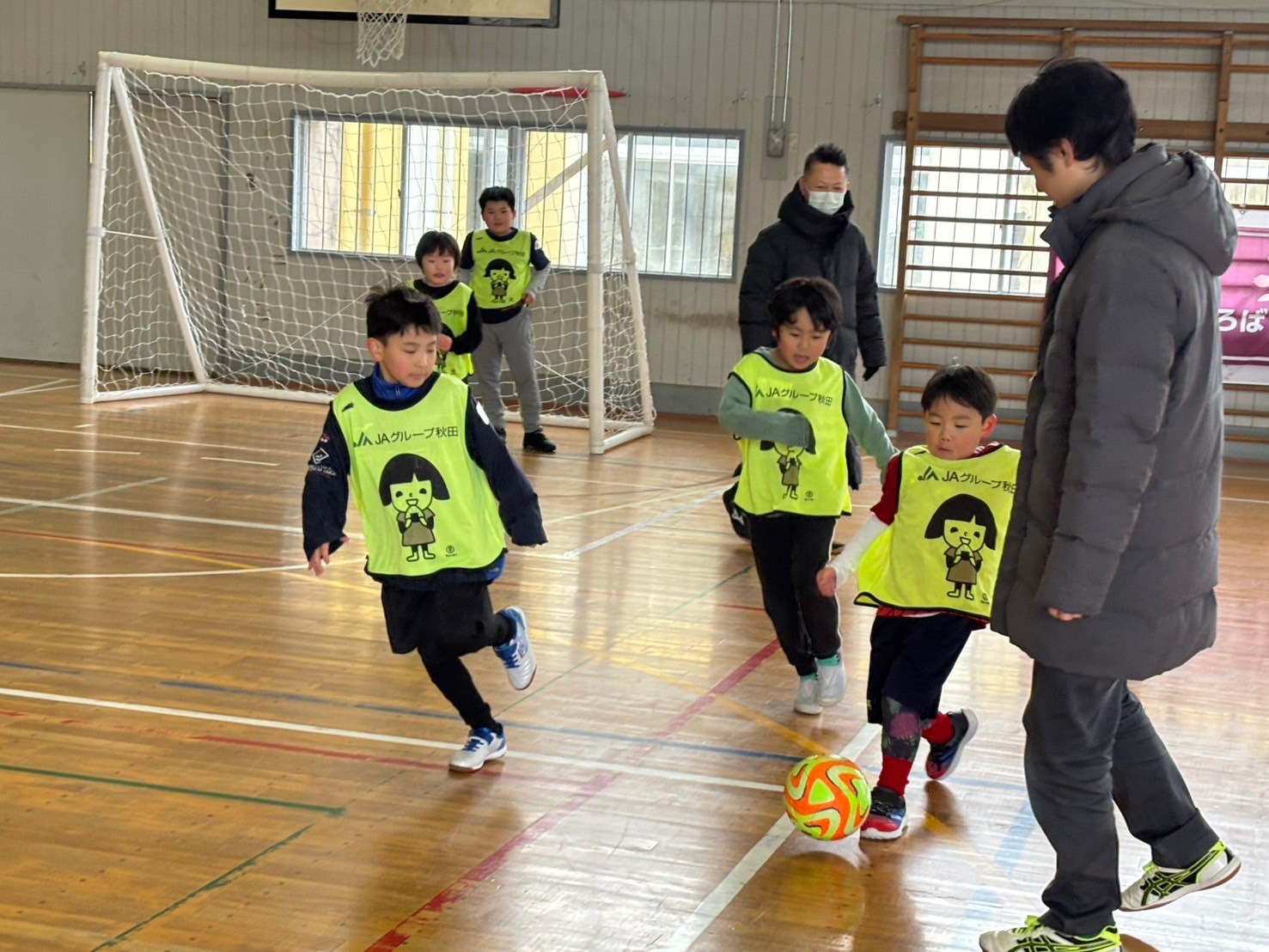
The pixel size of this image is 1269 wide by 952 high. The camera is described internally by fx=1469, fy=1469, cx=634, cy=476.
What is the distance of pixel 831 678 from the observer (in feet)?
14.2

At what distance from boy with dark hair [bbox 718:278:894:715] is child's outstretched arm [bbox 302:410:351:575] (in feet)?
3.76

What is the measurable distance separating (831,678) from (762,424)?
0.78 metres

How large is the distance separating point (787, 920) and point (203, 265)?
11.4 m

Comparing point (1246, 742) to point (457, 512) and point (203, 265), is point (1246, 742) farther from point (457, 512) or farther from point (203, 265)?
point (203, 265)

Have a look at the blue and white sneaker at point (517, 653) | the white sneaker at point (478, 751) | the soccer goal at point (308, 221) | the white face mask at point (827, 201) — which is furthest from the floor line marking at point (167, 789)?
the soccer goal at point (308, 221)

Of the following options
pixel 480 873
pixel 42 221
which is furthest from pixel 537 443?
pixel 480 873

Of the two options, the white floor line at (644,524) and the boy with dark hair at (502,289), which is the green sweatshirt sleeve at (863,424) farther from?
the boy with dark hair at (502,289)

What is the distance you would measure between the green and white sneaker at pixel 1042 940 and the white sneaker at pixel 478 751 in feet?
4.69

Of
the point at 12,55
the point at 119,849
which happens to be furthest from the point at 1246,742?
the point at 12,55

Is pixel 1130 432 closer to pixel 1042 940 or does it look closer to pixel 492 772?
pixel 1042 940

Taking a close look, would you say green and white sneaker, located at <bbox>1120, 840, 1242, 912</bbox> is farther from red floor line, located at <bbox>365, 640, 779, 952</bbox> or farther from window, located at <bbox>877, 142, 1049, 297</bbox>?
window, located at <bbox>877, 142, 1049, 297</bbox>

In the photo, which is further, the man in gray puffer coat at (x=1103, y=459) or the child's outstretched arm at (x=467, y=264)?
the child's outstretched arm at (x=467, y=264)

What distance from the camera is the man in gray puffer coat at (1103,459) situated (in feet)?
7.93

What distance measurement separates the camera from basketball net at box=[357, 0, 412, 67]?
11781mm
